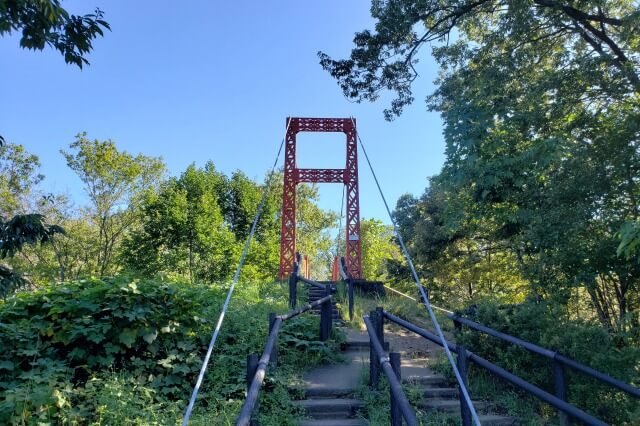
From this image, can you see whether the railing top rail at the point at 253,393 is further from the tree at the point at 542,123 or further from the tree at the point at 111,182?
the tree at the point at 111,182

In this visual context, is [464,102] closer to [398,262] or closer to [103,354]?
[103,354]

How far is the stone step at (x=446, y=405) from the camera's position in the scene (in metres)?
4.22

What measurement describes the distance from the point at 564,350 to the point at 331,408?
234 cm

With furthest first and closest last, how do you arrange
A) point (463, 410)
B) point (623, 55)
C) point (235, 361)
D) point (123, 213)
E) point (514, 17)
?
point (123, 213) < point (514, 17) < point (623, 55) < point (235, 361) < point (463, 410)

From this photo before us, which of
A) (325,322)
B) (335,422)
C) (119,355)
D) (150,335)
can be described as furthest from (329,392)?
(119,355)

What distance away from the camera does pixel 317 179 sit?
18.6 m

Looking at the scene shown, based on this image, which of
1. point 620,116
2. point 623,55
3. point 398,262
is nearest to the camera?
point 620,116

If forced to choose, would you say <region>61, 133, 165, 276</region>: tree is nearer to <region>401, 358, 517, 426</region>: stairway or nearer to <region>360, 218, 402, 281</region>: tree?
<region>360, 218, 402, 281</region>: tree

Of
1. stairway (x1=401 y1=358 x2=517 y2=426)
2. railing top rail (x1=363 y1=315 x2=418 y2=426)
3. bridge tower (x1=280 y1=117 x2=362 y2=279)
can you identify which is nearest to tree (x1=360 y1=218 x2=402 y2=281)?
bridge tower (x1=280 y1=117 x2=362 y2=279)

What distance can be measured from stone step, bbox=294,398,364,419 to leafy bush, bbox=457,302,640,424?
5.60 ft

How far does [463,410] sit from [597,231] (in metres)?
4.26

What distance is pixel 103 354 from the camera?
15.1 feet

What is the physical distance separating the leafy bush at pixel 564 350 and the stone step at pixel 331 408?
5.60ft

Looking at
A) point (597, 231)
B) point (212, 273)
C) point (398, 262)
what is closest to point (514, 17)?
point (597, 231)
